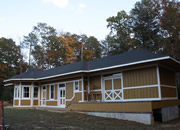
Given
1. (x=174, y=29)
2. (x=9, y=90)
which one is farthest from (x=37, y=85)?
(x=174, y=29)

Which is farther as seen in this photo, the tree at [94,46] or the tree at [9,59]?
the tree at [94,46]

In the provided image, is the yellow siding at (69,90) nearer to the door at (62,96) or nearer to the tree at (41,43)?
the door at (62,96)

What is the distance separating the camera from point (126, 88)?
13.4 meters

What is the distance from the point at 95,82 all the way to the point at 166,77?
18.0 ft

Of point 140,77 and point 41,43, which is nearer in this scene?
point 140,77

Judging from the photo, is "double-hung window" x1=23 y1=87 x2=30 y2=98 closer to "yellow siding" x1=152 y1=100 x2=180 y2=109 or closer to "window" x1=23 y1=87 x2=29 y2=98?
"window" x1=23 y1=87 x2=29 y2=98

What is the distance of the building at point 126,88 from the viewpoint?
11.4 m

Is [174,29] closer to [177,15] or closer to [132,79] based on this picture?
[177,15]

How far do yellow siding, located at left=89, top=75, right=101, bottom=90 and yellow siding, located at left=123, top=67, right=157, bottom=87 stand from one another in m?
2.44

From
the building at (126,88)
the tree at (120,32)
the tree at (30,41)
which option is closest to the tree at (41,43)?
the tree at (30,41)

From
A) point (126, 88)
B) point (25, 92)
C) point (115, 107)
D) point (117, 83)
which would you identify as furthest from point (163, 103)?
point (25, 92)

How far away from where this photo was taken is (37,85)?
21.2 metres

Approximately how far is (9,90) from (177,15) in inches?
1181

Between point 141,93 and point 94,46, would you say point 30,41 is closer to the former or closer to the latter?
point 94,46
